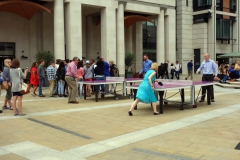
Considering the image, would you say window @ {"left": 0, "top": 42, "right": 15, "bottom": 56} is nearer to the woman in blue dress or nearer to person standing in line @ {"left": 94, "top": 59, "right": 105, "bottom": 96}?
person standing in line @ {"left": 94, "top": 59, "right": 105, "bottom": 96}

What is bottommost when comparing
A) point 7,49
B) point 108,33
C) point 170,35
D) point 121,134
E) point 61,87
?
point 121,134

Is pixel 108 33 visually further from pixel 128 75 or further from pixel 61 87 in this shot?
pixel 61 87

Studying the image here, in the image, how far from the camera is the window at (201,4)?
120ft

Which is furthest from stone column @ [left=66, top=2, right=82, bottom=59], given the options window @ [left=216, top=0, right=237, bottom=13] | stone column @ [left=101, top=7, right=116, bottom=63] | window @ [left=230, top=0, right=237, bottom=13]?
window @ [left=230, top=0, right=237, bottom=13]

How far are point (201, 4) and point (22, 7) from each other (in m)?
23.3

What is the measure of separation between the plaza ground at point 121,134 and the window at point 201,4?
Result: 97.7 feet

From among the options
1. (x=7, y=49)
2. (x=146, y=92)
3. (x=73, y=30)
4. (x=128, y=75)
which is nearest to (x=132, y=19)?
(x=128, y=75)

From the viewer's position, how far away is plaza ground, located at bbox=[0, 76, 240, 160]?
5.11 metres

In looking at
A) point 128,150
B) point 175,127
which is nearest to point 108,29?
point 175,127

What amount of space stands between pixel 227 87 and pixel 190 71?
9.64 metres

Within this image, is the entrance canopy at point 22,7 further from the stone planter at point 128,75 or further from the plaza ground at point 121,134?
the plaza ground at point 121,134

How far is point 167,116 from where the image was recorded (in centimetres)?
871

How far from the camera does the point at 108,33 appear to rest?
2525cm

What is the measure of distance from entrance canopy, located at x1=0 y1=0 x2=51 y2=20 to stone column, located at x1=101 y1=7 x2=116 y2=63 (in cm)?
496
